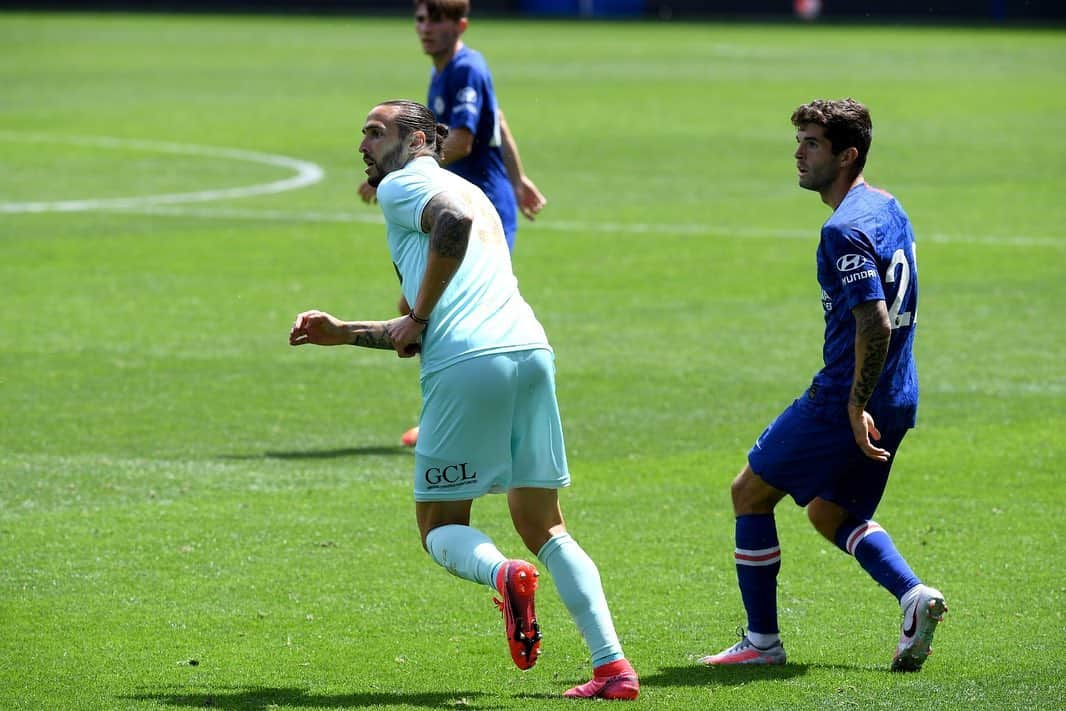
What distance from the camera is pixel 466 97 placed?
405 inches

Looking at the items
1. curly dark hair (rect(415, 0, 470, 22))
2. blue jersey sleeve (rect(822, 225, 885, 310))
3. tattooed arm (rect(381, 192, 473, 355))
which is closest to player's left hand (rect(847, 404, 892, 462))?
blue jersey sleeve (rect(822, 225, 885, 310))

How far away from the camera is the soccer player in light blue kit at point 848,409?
609 cm

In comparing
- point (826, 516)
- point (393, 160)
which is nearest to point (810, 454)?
point (826, 516)

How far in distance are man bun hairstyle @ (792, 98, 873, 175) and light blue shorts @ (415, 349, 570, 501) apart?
125 cm

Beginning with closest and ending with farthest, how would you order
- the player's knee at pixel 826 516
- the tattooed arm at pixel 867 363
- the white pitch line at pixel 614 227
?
the tattooed arm at pixel 867 363, the player's knee at pixel 826 516, the white pitch line at pixel 614 227

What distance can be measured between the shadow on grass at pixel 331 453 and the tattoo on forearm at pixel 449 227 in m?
4.00

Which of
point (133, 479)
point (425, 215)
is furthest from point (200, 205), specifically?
point (425, 215)

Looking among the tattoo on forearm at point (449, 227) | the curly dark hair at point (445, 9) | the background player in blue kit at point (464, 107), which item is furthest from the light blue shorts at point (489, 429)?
the curly dark hair at point (445, 9)

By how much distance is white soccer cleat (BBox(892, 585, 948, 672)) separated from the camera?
6.14 m

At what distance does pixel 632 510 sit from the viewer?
8.58m

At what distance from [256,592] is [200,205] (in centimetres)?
1292

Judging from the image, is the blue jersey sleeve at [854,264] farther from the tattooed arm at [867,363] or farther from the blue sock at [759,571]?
the blue sock at [759,571]

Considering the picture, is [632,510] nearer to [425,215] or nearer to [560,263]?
[425,215]

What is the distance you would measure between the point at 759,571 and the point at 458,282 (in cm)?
153
